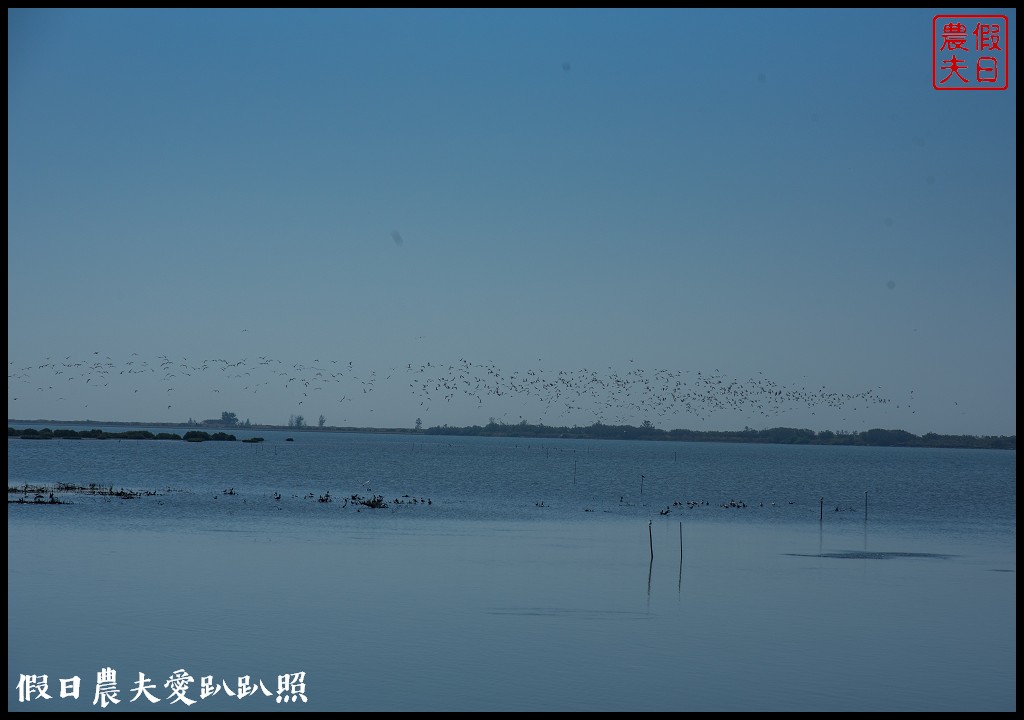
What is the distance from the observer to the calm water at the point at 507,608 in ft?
70.5

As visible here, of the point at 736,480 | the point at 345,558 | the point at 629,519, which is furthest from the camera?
the point at 736,480

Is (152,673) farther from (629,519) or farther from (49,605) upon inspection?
(629,519)

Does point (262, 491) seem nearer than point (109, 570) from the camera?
No

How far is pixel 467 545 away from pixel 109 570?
48.2 feet

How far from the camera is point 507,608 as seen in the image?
96.2 feet

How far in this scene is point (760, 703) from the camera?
20.6m

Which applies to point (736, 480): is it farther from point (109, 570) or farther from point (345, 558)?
point (109, 570)

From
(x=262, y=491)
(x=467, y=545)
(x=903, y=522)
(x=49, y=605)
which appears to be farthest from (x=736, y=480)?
(x=49, y=605)

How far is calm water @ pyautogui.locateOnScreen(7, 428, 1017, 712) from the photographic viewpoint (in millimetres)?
21500

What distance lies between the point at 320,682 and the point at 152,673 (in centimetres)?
350

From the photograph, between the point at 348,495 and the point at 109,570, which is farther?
the point at 348,495

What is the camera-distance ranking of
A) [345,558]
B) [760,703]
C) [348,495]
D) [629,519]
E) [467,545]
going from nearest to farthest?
[760,703], [345,558], [467,545], [629,519], [348,495]

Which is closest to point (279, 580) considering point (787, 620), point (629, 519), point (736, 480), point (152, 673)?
point (152, 673)

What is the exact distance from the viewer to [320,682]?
21250 millimetres
